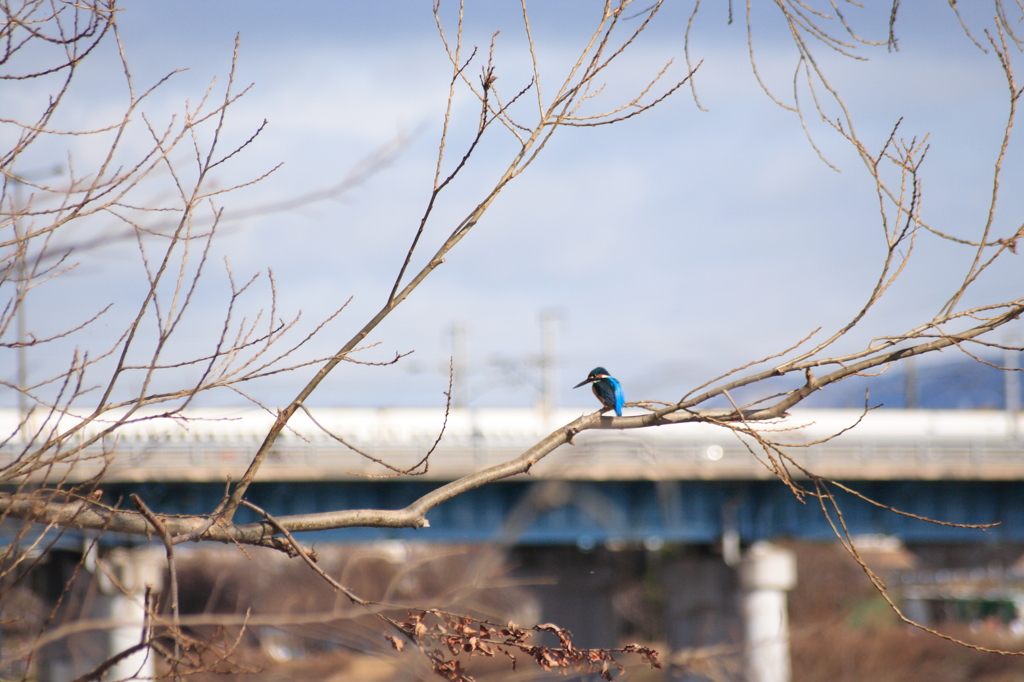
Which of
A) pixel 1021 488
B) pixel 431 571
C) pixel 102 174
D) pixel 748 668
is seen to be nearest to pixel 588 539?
pixel 748 668

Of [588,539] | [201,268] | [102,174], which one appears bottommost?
[588,539]

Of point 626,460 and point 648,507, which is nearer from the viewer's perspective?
point 626,460

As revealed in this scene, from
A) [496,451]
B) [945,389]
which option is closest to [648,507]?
[496,451]

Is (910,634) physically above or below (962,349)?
below

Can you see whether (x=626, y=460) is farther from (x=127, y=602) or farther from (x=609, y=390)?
(x=609, y=390)

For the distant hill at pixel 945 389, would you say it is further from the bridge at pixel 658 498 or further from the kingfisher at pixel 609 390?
the kingfisher at pixel 609 390

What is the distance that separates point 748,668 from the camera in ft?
71.1

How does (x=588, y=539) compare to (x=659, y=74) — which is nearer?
(x=659, y=74)

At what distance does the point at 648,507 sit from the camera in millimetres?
25297

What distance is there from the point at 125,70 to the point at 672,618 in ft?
91.8

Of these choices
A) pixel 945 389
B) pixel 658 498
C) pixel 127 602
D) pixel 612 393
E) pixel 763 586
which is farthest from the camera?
pixel 945 389

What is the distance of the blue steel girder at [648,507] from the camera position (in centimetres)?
2256

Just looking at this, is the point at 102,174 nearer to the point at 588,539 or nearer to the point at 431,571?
the point at 588,539

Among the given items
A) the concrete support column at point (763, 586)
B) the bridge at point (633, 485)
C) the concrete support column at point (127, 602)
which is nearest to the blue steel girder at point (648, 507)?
the bridge at point (633, 485)
